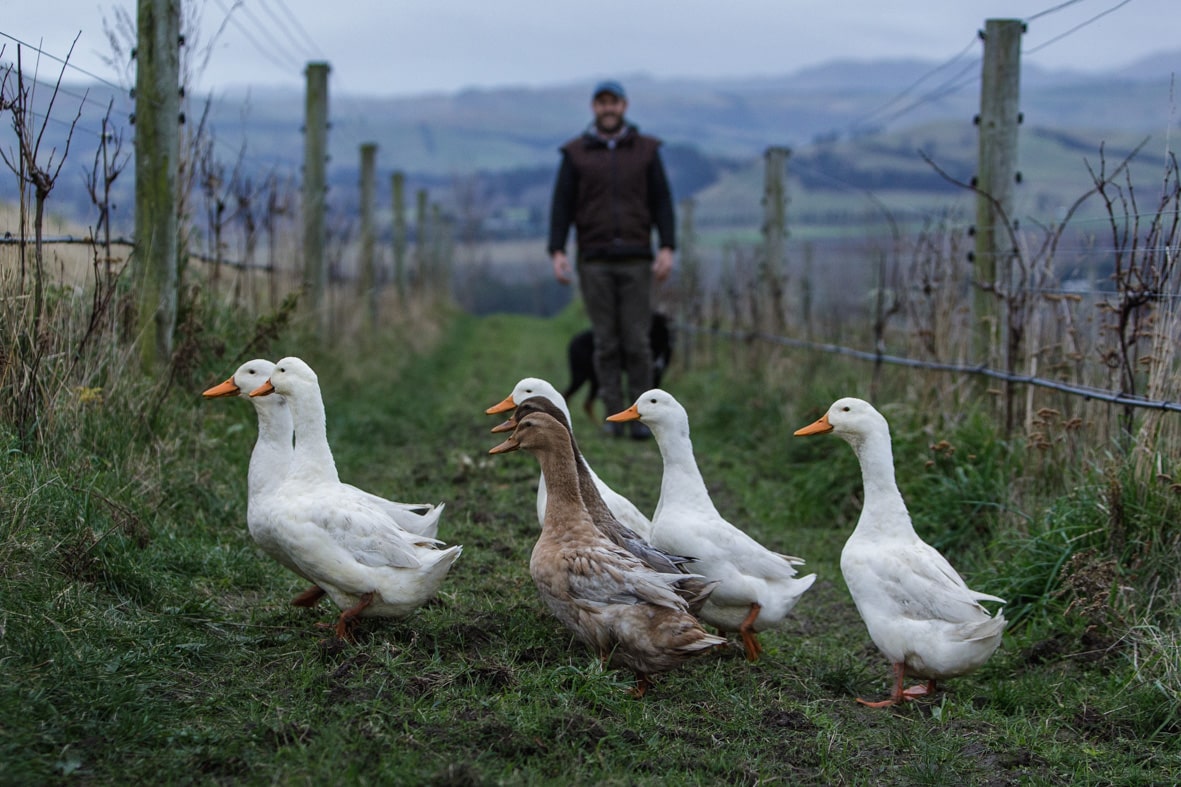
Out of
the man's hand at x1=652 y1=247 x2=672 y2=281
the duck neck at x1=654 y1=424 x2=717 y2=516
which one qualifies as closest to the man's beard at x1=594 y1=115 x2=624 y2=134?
the man's hand at x1=652 y1=247 x2=672 y2=281

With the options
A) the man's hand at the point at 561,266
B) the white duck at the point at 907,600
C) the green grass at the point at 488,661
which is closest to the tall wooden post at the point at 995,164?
the green grass at the point at 488,661

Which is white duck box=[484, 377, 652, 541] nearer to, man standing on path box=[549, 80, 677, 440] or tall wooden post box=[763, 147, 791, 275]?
man standing on path box=[549, 80, 677, 440]

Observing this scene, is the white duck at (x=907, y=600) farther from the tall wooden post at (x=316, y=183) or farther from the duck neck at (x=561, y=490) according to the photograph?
the tall wooden post at (x=316, y=183)

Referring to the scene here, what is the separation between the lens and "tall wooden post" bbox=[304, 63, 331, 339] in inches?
466

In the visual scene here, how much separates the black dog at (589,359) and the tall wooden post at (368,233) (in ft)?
17.9

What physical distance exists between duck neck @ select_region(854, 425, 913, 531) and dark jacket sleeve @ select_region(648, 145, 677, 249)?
4.89 meters

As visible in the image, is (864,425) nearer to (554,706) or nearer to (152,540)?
(554,706)

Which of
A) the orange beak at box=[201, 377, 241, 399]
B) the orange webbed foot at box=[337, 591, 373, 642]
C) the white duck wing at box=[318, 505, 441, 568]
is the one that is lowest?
the orange webbed foot at box=[337, 591, 373, 642]

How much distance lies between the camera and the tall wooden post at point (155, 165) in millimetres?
6629

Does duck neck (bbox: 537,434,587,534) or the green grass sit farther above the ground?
duck neck (bbox: 537,434,587,534)

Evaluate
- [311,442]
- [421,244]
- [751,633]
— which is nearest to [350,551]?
[311,442]

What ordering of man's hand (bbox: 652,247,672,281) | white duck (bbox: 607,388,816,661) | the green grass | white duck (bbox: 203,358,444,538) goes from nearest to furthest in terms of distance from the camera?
the green grass < white duck (bbox: 607,388,816,661) < white duck (bbox: 203,358,444,538) < man's hand (bbox: 652,247,672,281)

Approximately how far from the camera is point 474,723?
323 centimetres

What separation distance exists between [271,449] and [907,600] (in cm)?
→ 269
